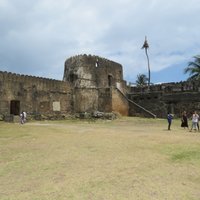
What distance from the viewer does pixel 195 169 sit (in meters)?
8.02

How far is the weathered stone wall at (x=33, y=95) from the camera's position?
904 inches

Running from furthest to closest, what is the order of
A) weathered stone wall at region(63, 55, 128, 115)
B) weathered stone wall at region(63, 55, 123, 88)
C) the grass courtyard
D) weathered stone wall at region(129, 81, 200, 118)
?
weathered stone wall at region(63, 55, 123, 88)
weathered stone wall at region(129, 81, 200, 118)
weathered stone wall at region(63, 55, 128, 115)
the grass courtyard

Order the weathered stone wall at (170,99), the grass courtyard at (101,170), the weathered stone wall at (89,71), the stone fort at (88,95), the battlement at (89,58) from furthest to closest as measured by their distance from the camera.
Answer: the battlement at (89,58) → the weathered stone wall at (89,71) → the weathered stone wall at (170,99) → the stone fort at (88,95) → the grass courtyard at (101,170)

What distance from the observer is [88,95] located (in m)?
28.3

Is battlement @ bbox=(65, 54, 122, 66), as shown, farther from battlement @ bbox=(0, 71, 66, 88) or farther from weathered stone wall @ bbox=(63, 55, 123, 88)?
battlement @ bbox=(0, 71, 66, 88)

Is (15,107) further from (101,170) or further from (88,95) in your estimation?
(101,170)

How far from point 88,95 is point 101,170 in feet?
67.3

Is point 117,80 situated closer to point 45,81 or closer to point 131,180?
point 45,81

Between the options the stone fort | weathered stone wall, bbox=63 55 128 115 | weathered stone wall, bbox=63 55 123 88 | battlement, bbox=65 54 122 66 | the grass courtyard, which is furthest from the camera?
battlement, bbox=65 54 122 66

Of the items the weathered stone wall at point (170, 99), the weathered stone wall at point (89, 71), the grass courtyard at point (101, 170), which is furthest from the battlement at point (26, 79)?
the grass courtyard at point (101, 170)

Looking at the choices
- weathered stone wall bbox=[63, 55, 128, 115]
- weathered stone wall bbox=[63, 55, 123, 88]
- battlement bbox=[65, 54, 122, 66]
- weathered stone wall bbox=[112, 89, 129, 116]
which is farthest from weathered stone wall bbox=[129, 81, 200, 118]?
battlement bbox=[65, 54, 122, 66]

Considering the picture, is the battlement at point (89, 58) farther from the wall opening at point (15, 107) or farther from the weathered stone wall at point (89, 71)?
the wall opening at point (15, 107)

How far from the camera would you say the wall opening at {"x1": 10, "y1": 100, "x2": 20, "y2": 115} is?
24.0m

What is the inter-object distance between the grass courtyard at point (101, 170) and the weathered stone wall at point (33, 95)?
448 inches
